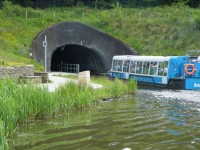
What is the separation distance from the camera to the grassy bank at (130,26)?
35375 millimetres

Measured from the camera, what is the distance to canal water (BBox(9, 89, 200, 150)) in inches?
336

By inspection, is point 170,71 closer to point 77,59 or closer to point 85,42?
point 85,42

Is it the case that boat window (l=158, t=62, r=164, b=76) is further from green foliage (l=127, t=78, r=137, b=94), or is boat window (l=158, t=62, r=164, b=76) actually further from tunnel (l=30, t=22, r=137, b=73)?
tunnel (l=30, t=22, r=137, b=73)

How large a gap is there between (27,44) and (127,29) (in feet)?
39.1

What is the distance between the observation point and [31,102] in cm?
1108

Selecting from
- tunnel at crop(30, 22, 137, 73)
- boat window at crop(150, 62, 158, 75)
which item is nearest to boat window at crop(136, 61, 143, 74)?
boat window at crop(150, 62, 158, 75)

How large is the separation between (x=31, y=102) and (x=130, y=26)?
31.3m

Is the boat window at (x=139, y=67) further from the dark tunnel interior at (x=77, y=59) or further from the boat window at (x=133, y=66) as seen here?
the dark tunnel interior at (x=77, y=59)

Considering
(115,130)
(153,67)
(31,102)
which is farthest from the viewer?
(153,67)

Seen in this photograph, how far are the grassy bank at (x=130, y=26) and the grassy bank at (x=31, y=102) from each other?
1761 cm

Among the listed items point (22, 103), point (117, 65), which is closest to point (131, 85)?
point (22, 103)

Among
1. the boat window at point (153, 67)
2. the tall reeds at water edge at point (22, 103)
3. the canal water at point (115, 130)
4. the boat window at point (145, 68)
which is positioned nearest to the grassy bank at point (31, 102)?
the tall reeds at water edge at point (22, 103)

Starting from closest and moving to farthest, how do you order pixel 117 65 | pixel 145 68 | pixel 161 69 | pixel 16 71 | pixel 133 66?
pixel 16 71
pixel 161 69
pixel 145 68
pixel 133 66
pixel 117 65

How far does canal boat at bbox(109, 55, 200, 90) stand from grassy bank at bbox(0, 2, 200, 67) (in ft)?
24.7
